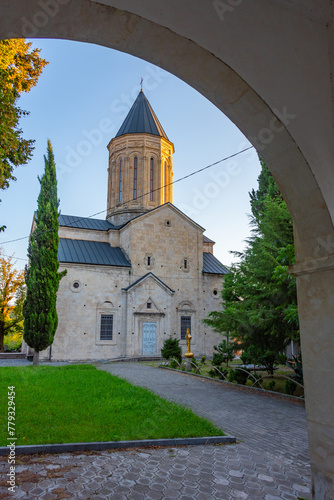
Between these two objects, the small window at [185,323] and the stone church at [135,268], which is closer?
the stone church at [135,268]

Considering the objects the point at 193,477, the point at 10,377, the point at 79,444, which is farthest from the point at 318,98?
the point at 10,377

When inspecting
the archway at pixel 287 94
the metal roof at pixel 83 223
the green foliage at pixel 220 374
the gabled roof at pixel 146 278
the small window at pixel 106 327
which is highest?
the metal roof at pixel 83 223

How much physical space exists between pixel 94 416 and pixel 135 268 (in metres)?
18.7

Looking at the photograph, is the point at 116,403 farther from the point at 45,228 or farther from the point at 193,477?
the point at 45,228

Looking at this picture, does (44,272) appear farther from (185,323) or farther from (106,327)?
(185,323)

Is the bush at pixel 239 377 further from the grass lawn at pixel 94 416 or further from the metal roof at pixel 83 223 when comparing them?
the metal roof at pixel 83 223

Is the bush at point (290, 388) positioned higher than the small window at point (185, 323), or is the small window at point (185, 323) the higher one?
the small window at point (185, 323)

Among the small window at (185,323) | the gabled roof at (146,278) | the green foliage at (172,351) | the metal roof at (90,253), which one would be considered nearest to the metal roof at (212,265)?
the gabled roof at (146,278)

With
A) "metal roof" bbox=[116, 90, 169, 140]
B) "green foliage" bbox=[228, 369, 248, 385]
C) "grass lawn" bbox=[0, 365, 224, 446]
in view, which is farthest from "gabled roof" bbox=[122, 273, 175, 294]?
"grass lawn" bbox=[0, 365, 224, 446]

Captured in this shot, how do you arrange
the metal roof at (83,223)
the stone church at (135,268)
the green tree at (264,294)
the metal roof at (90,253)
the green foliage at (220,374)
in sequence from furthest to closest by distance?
the metal roof at (83,223), the metal roof at (90,253), the stone church at (135,268), the green foliage at (220,374), the green tree at (264,294)

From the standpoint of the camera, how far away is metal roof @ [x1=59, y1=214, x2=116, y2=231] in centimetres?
2736

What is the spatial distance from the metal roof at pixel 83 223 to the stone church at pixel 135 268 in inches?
3.0

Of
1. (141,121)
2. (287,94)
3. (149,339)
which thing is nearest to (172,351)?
(149,339)

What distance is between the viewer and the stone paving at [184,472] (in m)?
3.74
